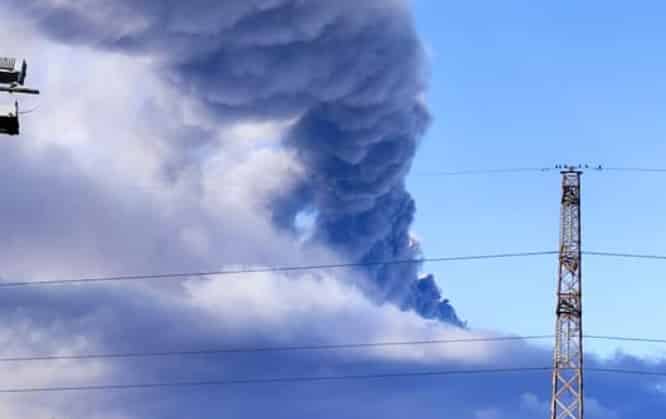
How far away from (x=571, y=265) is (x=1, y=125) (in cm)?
7449

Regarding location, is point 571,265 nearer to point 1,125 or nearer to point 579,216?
point 579,216

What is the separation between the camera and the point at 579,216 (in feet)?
402

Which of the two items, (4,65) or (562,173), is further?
(562,173)

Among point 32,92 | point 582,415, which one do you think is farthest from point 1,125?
point 582,415

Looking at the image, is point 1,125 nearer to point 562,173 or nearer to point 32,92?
point 32,92

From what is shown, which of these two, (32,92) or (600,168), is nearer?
(32,92)

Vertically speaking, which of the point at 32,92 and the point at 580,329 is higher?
the point at 580,329

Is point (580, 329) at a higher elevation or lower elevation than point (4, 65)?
higher

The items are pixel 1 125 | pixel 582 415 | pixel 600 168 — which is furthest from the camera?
pixel 600 168

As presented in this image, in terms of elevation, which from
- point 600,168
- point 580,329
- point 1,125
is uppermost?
point 600,168

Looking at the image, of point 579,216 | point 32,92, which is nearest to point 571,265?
point 579,216

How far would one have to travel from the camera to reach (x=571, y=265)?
12119 centimetres

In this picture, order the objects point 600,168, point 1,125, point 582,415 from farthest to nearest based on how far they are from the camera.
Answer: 1. point 600,168
2. point 582,415
3. point 1,125

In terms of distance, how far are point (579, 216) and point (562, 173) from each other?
507cm
